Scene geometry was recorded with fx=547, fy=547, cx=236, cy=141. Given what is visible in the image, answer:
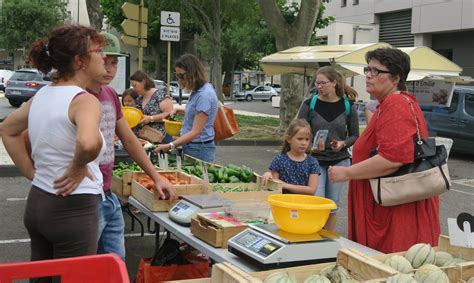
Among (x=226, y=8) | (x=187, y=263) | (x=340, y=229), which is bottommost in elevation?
(x=340, y=229)

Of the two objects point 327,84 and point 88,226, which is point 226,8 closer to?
point 327,84

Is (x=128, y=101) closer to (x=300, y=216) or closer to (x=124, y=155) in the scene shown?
(x=124, y=155)

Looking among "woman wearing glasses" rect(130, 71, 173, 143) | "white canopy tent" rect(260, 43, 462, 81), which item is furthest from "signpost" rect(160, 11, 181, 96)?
"woman wearing glasses" rect(130, 71, 173, 143)

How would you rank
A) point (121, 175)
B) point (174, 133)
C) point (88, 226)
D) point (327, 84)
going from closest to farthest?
point (88, 226)
point (121, 175)
point (327, 84)
point (174, 133)

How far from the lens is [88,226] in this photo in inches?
101

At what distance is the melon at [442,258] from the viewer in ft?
8.30

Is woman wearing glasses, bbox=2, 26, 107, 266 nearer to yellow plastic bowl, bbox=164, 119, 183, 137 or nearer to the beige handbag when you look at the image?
yellow plastic bowl, bbox=164, 119, 183, 137

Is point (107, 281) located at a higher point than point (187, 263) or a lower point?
higher

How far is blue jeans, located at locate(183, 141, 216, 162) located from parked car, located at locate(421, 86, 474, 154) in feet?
31.3

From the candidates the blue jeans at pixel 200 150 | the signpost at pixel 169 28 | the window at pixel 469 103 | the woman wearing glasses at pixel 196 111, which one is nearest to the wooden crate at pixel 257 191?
the woman wearing glasses at pixel 196 111

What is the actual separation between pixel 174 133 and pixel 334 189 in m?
1.92

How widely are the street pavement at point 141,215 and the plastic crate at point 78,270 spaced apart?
10.1ft

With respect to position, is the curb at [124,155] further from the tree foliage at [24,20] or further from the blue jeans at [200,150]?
the tree foliage at [24,20]

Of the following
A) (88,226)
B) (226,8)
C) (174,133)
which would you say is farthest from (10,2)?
(88,226)
